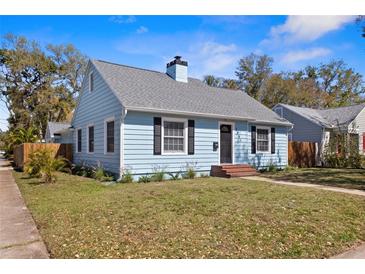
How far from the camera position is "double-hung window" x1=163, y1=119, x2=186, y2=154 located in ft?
38.4

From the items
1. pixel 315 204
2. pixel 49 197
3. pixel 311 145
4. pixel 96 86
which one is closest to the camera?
pixel 315 204

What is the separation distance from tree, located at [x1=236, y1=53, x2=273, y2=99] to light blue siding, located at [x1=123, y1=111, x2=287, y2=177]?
78.6 ft

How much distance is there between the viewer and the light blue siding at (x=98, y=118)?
11.2m

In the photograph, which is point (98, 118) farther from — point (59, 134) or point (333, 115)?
point (333, 115)

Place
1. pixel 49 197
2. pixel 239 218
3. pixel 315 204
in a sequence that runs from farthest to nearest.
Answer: pixel 49 197 < pixel 315 204 < pixel 239 218

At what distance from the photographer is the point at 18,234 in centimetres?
455

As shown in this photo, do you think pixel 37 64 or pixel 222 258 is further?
pixel 37 64

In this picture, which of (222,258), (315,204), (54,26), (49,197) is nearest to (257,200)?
(315,204)

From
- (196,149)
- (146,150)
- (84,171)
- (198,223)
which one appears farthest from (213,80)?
(198,223)

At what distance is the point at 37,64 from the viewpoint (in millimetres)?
33906

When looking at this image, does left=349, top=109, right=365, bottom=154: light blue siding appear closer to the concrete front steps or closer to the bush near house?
the bush near house

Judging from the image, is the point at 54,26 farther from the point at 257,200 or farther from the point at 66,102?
the point at 66,102

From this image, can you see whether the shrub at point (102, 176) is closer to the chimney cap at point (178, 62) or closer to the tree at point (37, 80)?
the chimney cap at point (178, 62)
